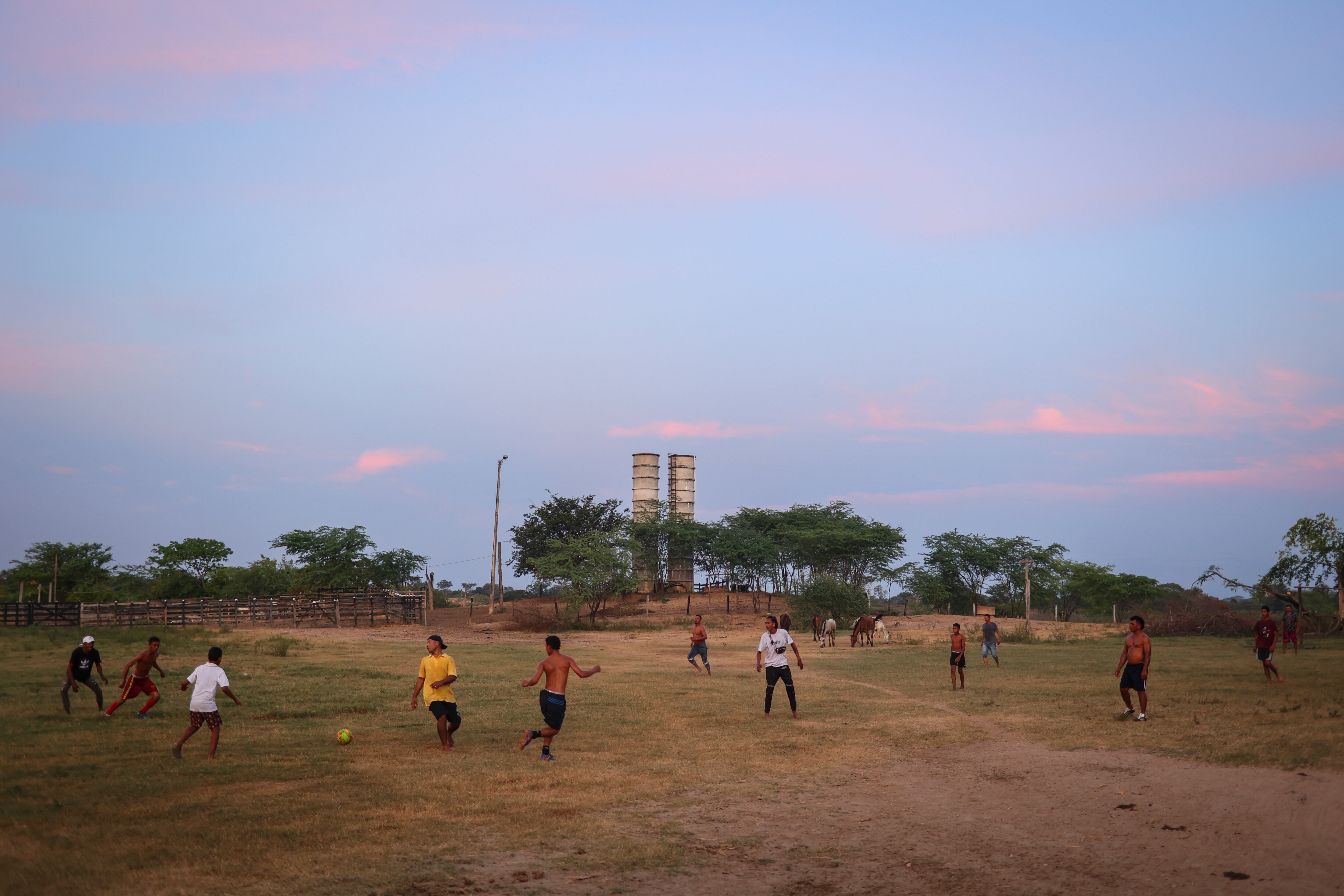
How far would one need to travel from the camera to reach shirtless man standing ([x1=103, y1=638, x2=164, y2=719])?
16938 millimetres

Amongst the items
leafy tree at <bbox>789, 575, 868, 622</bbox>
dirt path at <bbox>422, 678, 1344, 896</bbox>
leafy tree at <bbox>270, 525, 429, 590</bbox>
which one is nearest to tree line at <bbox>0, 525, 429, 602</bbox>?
leafy tree at <bbox>270, 525, 429, 590</bbox>

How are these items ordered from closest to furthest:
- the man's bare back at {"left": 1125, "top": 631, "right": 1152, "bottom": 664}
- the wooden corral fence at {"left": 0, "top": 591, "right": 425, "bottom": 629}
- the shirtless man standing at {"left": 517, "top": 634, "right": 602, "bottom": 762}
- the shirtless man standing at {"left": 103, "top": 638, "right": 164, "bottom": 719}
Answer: the shirtless man standing at {"left": 517, "top": 634, "right": 602, "bottom": 762}, the man's bare back at {"left": 1125, "top": 631, "right": 1152, "bottom": 664}, the shirtless man standing at {"left": 103, "top": 638, "right": 164, "bottom": 719}, the wooden corral fence at {"left": 0, "top": 591, "right": 425, "bottom": 629}

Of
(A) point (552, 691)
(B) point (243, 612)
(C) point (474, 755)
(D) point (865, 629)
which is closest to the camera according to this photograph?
(A) point (552, 691)

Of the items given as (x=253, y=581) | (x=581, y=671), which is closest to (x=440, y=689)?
(x=581, y=671)

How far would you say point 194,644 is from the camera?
118 ft

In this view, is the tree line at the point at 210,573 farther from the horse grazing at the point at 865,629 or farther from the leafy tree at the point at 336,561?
the horse grazing at the point at 865,629

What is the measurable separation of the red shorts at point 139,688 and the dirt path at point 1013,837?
440 inches

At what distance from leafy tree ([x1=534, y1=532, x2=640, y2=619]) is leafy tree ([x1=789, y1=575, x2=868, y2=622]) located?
435 inches

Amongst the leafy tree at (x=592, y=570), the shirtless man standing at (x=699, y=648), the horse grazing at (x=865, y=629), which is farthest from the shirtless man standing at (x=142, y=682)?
the leafy tree at (x=592, y=570)

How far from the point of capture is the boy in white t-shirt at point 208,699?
43.5 feet

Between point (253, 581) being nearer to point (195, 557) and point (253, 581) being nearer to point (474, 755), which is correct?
point (195, 557)

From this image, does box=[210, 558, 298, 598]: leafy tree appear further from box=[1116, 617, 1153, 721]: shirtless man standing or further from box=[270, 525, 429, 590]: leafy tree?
box=[1116, 617, 1153, 721]: shirtless man standing

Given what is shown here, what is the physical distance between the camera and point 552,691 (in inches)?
539

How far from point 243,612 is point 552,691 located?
4939cm
